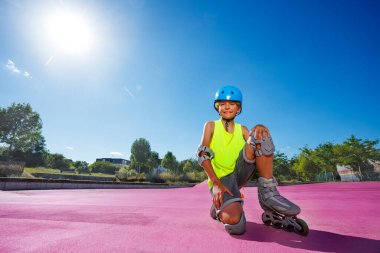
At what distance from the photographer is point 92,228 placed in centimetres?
212

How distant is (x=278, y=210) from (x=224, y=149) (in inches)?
35.2

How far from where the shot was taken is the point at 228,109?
8.69 feet

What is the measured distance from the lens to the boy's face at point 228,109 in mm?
2643

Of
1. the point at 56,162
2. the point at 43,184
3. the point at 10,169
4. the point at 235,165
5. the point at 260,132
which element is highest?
the point at 56,162

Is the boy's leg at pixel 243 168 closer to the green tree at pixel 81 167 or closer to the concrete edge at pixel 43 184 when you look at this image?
the concrete edge at pixel 43 184

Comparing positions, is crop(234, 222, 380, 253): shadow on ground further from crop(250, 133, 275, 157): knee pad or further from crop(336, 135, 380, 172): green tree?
crop(336, 135, 380, 172): green tree

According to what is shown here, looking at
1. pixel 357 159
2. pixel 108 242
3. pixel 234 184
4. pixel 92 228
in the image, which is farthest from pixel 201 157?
pixel 357 159

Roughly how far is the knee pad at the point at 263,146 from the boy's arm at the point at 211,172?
0.52 metres

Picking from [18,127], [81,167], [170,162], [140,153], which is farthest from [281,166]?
[81,167]

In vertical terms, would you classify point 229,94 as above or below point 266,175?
above

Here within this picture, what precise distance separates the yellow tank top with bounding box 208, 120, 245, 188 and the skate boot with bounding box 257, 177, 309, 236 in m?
0.43

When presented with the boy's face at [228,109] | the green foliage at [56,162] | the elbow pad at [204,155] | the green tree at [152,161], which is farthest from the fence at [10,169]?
the green foliage at [56,162]

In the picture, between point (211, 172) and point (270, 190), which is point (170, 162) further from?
point (270, 190)

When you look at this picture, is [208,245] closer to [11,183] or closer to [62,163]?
[11,183]
